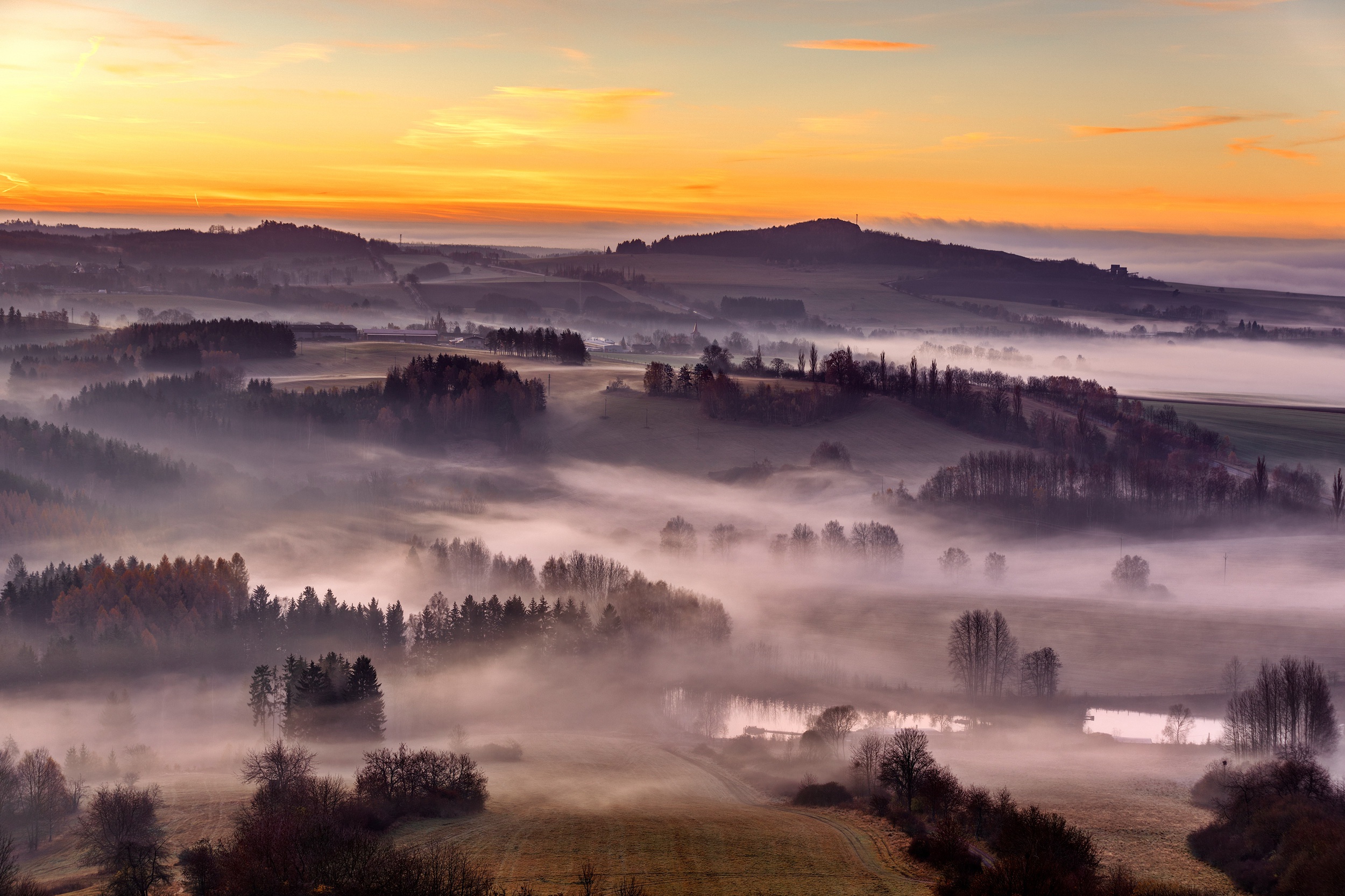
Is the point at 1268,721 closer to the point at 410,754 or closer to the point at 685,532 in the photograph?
the point at 410,754

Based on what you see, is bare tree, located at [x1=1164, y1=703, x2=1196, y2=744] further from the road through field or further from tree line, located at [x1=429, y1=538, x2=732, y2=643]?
tree line, located at [x1=429, y1=538, x2=732, y2=643]

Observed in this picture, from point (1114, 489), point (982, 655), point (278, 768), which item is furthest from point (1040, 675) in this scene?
point (1114, 489)

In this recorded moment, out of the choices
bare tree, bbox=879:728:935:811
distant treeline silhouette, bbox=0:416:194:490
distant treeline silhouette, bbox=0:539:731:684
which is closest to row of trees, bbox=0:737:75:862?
distant treeline silhouette, bbox=0:539:731:684

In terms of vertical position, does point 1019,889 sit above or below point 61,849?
above

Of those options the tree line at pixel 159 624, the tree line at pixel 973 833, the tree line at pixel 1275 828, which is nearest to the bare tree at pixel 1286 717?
the tree line at pixel 1275 828

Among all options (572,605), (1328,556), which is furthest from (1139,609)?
(572,605)

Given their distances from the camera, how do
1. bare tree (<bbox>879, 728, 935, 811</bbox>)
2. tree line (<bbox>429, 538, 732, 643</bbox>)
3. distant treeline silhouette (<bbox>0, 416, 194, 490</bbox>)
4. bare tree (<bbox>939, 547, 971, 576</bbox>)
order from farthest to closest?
distant treeline silhouette (<bbox>0, 416, 194, 490</bbox>) → bare tree (<bbox>939, 547, 971, 576</bbox>) → tree line (<bbox>429, 538, 732, 643</bbox>) → bare tree (<bbox>879, 728, 935, 811</bbox>)
